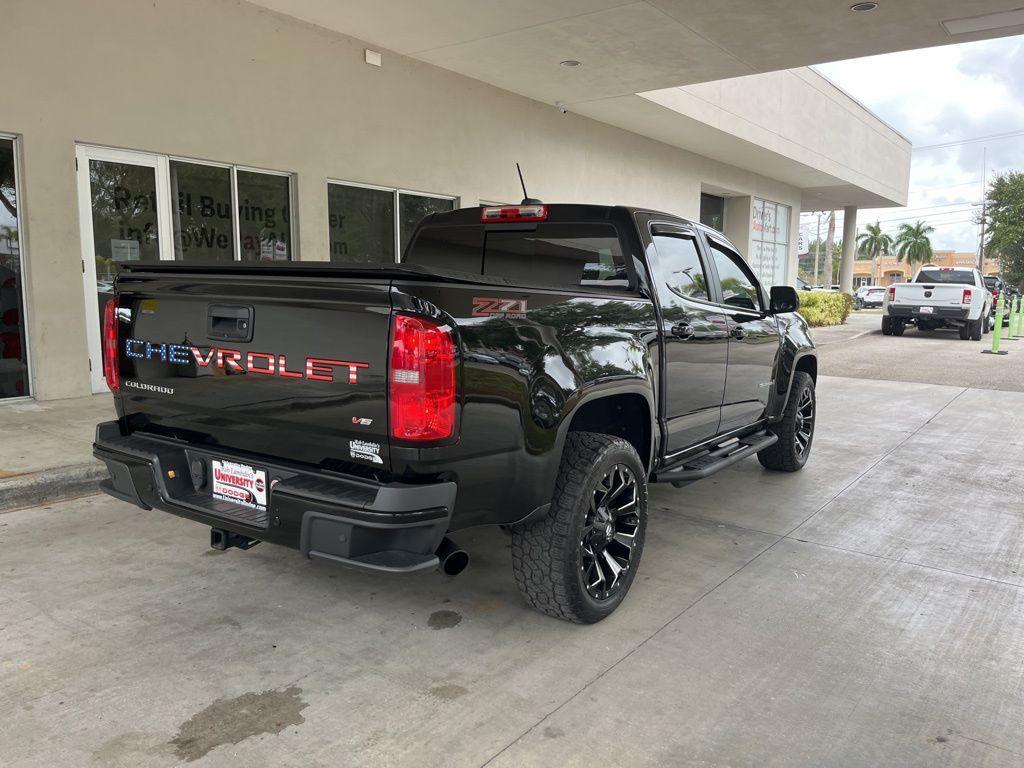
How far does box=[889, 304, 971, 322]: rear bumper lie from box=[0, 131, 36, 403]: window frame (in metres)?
19.8

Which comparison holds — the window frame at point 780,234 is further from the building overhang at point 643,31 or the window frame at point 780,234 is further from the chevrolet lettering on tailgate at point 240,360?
the chevrolet lettering on tailgate at point 240,360

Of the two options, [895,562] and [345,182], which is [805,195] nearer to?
[345,182]

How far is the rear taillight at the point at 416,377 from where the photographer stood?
2.65 metres

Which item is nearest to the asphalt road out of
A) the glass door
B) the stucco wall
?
the stucco wall

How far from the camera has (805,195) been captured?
2705 cm

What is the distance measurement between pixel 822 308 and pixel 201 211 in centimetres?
1956

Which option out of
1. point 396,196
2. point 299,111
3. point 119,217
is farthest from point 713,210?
point 119,217

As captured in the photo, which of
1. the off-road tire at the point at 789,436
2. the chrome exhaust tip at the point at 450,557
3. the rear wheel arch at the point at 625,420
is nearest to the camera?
the chrome exhaust tip at the point at 450,557

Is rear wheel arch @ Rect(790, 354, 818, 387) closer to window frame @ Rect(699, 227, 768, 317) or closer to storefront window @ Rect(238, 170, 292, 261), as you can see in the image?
window frame @ Rect(699, 227, 768, 317)

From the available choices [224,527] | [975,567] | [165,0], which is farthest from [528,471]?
[165,0]

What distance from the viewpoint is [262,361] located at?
9.73 ft

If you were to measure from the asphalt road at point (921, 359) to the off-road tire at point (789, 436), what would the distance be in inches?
279

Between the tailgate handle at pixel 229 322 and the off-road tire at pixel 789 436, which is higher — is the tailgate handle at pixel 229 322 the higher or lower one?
the higher one

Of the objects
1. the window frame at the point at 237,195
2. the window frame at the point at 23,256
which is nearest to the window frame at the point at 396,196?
the window frame at the point at 237,195
